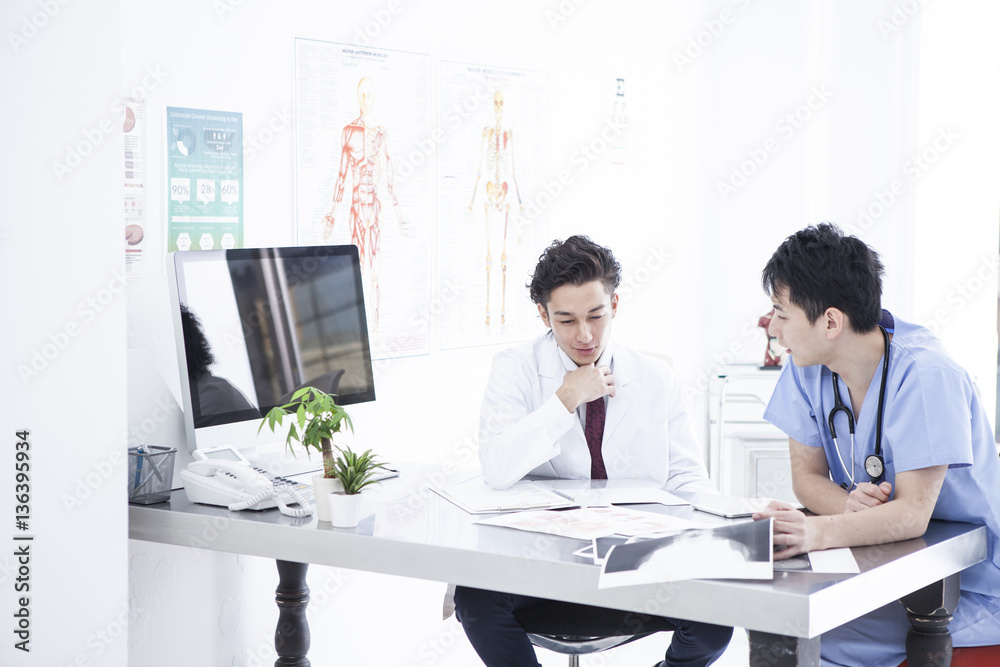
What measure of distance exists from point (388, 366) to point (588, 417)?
0.79 metres

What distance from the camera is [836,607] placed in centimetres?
148

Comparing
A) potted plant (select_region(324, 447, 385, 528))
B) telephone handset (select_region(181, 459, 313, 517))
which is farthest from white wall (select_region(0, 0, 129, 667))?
potted plant (select_region(324, 447, 385, 528))

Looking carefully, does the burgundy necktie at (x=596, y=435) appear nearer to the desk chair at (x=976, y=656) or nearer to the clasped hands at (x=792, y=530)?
the clasped hands at (x=792, y=530)

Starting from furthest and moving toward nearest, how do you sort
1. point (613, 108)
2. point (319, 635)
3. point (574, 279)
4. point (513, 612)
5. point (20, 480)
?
point (613, 108)
point (319, 635)
point (574, 279)
point (513, 612)
point (20, 480)

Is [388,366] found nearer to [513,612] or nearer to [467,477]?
[467,477]

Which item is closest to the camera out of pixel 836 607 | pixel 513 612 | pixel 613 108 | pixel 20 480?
pixel 836 607

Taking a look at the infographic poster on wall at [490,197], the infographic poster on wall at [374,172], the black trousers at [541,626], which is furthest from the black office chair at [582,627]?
the infographic poster on wall at [490,197]

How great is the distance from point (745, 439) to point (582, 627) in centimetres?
213

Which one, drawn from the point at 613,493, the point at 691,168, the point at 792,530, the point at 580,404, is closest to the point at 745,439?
the point at 691,168

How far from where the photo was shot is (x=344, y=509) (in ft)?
6.24

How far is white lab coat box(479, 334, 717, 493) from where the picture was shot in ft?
7.49

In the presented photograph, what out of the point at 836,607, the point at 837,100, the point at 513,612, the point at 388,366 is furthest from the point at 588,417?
the point at 837,100

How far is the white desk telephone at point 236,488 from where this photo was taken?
2033 millimetres

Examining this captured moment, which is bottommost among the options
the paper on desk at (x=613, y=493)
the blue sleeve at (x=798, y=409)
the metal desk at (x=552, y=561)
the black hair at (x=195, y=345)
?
the metal desk at (x=552, y=561)
